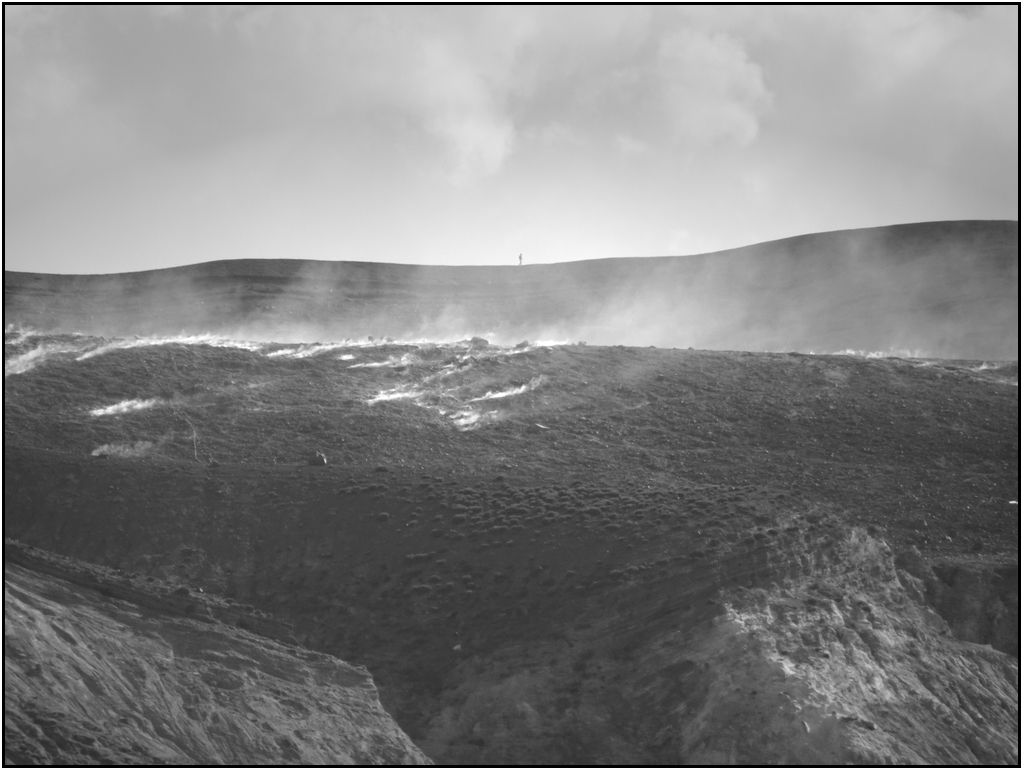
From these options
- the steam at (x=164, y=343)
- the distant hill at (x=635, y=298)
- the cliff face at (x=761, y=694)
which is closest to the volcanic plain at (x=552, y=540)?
the cliff face at (x=761, y=694)

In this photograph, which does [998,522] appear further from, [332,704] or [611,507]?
[332,704]

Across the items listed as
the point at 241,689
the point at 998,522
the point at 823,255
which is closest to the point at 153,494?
the point at 241,689

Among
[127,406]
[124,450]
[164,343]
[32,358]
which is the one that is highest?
[164,343]

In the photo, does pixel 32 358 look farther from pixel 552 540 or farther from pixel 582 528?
pixel 582 528

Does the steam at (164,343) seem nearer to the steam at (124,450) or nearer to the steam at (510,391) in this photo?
the steam at (124,450)

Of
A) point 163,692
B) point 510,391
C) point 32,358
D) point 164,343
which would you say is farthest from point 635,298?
point 163,692

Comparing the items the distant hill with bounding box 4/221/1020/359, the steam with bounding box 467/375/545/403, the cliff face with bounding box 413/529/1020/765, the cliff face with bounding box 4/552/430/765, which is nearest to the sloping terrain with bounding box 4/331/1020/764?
the cliff face with bounding box 413/529/1020/765

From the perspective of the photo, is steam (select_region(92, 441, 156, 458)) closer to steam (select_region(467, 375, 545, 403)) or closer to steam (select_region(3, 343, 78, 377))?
steam (select_region(3, 343, 78, 377))
